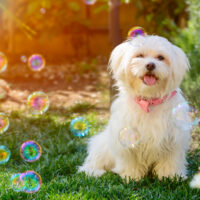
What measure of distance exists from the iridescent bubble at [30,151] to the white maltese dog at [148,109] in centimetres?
86

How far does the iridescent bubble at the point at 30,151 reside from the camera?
349 cm

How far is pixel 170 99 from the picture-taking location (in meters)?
2.83

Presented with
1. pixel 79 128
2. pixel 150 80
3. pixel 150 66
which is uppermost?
pixel 150 66

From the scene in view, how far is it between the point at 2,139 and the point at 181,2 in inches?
229

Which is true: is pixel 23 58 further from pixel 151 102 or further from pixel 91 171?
pixel 151 102

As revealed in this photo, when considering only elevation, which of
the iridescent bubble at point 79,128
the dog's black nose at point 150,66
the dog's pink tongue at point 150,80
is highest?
the dog's black nose at point 150,66

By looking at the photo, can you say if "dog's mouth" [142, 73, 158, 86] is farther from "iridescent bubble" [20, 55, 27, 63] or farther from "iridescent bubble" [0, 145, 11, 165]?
"iridescent bubble" [20, 55, 27, 63]

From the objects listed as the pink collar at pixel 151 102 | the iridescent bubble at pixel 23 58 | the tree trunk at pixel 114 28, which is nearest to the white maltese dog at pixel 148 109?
the pink collar at pixel 151 102

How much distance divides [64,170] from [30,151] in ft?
1.65

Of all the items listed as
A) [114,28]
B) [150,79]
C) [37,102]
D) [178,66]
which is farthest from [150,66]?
[114,28]

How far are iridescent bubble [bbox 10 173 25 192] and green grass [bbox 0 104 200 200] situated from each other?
41 mm

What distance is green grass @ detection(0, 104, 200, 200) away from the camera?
2.64 metres

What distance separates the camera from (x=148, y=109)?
9.28 ft

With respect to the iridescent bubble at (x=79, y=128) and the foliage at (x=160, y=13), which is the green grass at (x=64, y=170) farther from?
the foliage at (x=160, y=13)
